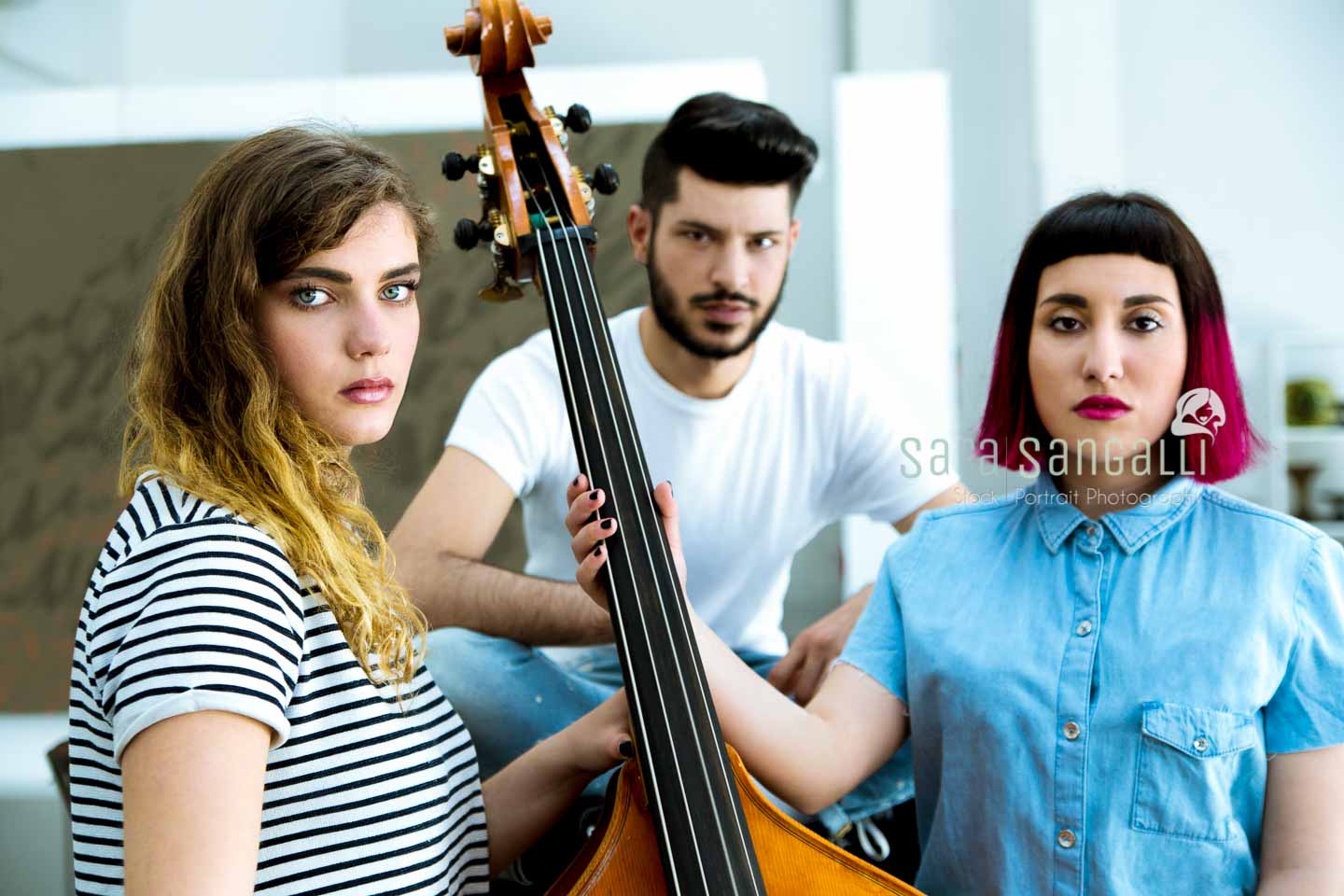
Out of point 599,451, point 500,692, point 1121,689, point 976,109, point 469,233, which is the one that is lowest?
point 500,692

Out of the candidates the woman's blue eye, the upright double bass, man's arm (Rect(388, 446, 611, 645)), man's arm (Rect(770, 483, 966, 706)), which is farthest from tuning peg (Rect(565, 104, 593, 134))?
man's arm (Rect(770, 483, 966, 706))

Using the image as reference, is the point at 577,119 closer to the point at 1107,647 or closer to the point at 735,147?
the point at 735,147

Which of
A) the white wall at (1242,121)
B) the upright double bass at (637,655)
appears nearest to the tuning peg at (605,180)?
the upright double bass at (637,655)

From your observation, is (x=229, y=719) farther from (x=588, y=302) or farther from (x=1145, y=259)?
(x=1145, y=259)

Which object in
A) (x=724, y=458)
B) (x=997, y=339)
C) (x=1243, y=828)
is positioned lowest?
(x=1243, y=828)

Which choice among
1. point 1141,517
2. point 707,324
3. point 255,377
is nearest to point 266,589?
point 255,377

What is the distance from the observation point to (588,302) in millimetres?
1238

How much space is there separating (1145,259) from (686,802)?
74 centimetres

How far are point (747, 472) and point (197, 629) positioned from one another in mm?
1370

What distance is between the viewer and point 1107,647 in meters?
1.10

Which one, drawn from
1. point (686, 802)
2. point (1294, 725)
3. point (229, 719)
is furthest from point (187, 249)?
point (1294, 725)

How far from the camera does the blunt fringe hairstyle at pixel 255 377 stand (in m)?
0.88

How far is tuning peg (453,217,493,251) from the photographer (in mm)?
1277

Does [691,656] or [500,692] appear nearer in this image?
[691,656]
